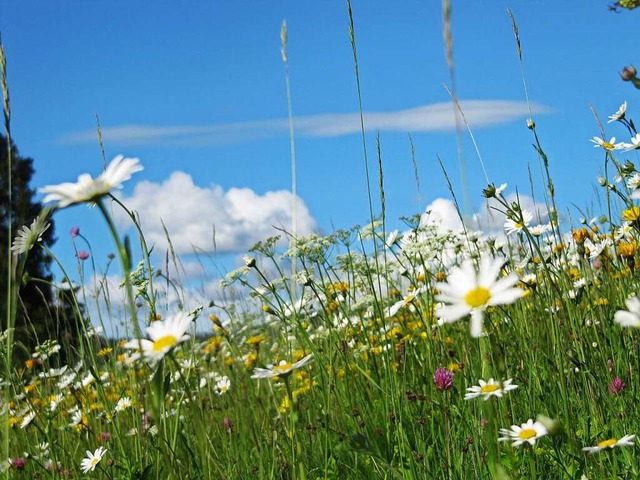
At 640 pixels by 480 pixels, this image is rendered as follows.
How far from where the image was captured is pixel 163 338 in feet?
4.12

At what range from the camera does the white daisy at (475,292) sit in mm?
1008

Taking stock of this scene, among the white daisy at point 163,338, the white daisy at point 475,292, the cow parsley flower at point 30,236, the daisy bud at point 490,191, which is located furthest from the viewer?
the daisy bud at point 490,191

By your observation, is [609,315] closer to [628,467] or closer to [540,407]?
[540,407]

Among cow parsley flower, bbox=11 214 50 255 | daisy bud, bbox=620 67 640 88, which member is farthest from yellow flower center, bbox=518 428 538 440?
cow parsley flower, bbox=11 214 50 255

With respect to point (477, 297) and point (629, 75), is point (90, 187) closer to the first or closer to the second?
point (477, 297)

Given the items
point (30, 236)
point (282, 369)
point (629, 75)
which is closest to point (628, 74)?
point (629, 75)

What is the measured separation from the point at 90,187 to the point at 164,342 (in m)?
0.27

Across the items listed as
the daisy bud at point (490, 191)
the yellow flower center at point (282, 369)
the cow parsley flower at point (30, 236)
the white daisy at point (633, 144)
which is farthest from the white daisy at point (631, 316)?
the white daisy at point (633, 144)

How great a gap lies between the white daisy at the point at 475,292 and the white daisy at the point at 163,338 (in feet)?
1.36

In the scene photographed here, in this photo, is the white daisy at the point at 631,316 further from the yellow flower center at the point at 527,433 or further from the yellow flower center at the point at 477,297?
the yellow flower center at the point at 527,433

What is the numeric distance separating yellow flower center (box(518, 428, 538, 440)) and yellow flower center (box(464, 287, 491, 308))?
57 cm

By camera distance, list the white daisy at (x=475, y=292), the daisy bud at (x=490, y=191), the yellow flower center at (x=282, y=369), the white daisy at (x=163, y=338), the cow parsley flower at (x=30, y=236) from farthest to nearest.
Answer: the daisy bud at (x=490, y=191), the yellow flower center at (x=282, y=369), the cow parsley flower at (x=30, y=236), the white daisy at (x=163, y=338), the white daisy at (x=475, y=292)

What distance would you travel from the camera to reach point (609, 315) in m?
2.76

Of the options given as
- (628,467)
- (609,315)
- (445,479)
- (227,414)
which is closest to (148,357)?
(445,479)
